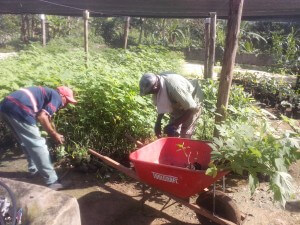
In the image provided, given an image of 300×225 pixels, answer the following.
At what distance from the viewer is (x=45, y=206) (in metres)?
2.14

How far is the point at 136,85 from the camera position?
5.08 meters

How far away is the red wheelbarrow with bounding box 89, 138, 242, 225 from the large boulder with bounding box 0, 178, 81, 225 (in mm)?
1164

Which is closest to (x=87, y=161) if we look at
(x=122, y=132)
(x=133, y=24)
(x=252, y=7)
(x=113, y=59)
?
(x=122, y=132)

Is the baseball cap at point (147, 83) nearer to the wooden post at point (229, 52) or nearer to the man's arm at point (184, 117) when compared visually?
the man's arm at point (184, 117)

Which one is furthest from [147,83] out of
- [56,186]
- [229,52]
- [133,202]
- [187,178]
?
[56,186]

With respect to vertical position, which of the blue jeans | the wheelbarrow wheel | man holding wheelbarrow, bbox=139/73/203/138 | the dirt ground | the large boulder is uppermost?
man holding wheelbarrow, bbox=139/73/203/138

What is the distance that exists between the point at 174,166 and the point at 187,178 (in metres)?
0.23

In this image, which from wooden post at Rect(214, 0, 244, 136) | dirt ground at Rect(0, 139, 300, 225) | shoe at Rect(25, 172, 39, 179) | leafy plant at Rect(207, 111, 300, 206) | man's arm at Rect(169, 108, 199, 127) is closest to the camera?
leafy plant at Rect(207, 111, 300, 206)

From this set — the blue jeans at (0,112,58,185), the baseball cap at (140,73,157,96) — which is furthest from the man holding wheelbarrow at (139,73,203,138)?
the blue jeans at (0,112,58,185)

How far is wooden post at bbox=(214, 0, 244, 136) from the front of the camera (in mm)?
3938

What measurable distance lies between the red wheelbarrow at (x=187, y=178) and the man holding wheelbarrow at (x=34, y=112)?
93 centimetres

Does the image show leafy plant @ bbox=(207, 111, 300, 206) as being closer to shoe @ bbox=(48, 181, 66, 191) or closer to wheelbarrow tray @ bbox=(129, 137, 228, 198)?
wheelbarrow tray @ bbox=(129, 137, 228, 198)

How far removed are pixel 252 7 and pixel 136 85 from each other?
4.62 metres

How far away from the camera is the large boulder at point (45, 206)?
79.3 inches
